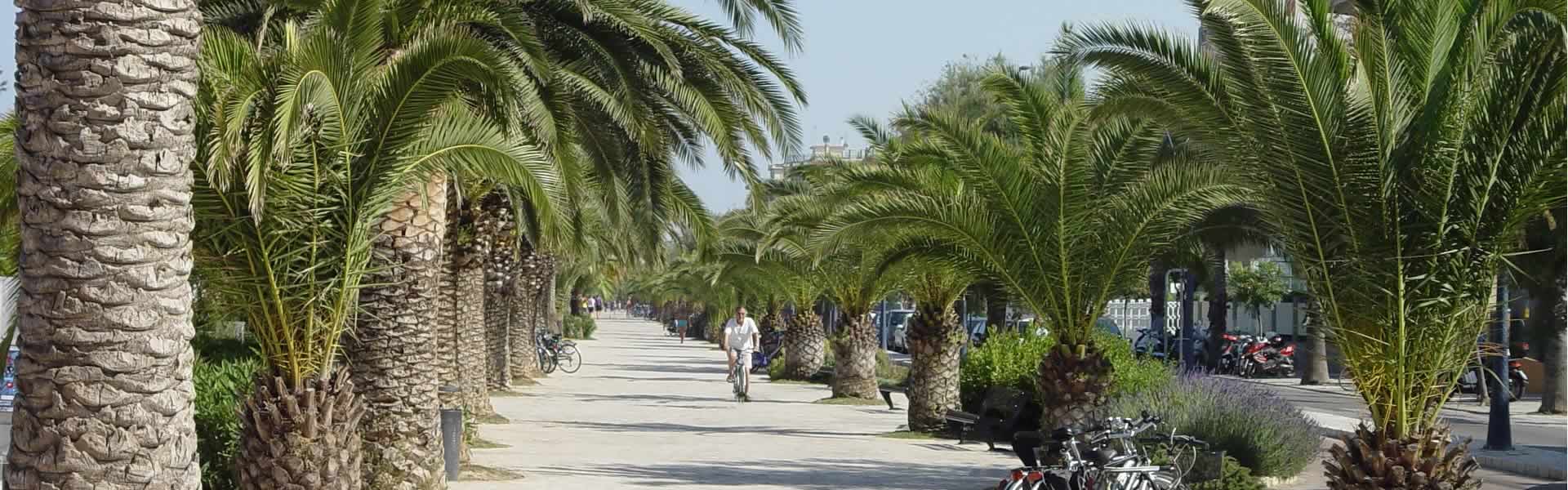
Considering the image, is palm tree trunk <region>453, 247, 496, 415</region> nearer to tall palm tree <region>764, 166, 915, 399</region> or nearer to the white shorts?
tall palm tree <region>764, 166, 915, 399</region>

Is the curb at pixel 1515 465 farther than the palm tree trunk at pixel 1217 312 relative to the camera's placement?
No

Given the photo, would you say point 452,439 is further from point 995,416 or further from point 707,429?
point 707,429

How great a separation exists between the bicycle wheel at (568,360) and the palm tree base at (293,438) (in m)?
30.5

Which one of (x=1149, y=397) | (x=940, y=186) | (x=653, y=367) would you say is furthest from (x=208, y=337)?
(x=653, y=367)

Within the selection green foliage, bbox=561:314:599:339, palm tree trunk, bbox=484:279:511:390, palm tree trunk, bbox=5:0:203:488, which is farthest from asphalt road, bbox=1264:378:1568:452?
green foliage, bbox=561:314:599:339

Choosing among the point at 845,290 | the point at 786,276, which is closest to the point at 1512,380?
the point at 845,290

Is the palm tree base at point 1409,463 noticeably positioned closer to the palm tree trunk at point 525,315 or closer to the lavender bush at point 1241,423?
the lavender bush at point 1241,423

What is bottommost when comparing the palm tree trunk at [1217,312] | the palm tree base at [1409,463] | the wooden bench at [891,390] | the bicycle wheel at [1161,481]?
the wooden bench at [891,390]

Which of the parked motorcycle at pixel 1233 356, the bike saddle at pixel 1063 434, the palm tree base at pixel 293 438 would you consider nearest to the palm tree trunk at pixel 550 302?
the parked motorcycle at pixel 1233 356

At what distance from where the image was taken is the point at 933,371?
21.3m

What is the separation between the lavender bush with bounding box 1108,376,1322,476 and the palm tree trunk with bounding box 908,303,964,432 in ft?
18.7

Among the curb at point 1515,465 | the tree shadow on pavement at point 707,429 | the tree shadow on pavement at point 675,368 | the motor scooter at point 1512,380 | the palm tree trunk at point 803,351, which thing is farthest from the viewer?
the tree shadow on pavement at point 675,368

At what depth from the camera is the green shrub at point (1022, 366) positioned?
17.7 metres

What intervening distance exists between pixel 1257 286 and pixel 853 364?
30.4 m
